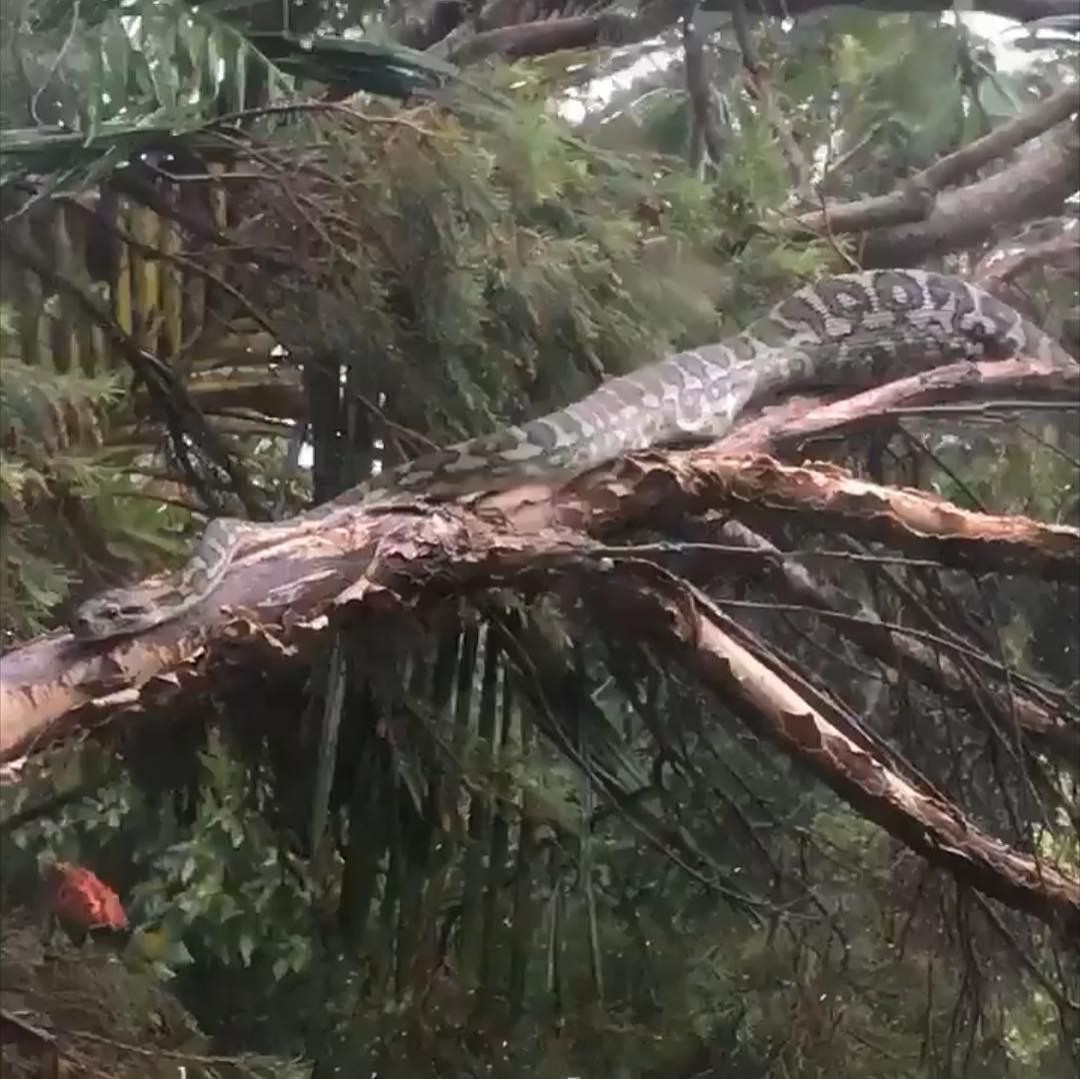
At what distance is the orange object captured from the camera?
73 centimetres

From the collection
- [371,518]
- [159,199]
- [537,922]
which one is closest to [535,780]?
[537,922]

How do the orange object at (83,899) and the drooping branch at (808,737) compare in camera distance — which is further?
the drooping branch at (808,737)

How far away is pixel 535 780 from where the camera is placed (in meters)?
0.95

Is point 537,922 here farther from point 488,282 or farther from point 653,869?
point 488,282

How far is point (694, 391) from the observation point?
1.06m

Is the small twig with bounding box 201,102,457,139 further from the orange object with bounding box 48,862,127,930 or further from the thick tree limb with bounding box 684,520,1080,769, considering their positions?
the orange object with bounding box 48,862,127,930

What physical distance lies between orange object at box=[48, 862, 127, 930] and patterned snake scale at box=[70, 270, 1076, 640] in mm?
125


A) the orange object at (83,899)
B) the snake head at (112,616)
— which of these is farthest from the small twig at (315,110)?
the orange object at (83,899)

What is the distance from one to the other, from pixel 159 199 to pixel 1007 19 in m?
0.56

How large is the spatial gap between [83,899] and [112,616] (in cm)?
15

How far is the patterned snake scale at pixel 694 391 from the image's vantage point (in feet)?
2.72

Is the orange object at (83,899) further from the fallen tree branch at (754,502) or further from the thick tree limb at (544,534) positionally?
the fallen tree branch at (754,502)

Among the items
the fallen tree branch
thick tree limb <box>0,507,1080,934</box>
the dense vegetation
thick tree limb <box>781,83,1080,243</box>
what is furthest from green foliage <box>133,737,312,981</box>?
thick tree limb <box>781,83,1080,243</box>

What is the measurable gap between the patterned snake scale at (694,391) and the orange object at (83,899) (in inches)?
4.9
